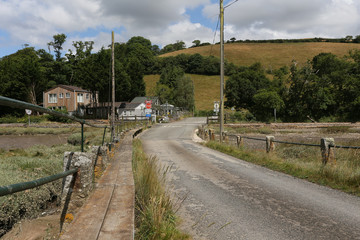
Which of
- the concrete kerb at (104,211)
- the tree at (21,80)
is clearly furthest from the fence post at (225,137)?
the tree at (21,80)

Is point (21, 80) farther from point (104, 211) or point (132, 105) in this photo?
point (104, 211)

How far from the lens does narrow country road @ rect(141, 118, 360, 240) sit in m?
4.61

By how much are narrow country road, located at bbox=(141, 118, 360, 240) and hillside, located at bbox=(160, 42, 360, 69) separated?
98.7m

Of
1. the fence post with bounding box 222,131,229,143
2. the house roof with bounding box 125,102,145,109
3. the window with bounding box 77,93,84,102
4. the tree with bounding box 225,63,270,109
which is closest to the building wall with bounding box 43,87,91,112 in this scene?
the window with bounding box 77,93,84,102

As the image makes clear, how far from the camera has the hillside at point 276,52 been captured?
10494cm

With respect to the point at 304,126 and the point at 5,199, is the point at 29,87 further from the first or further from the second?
the point at 5,199

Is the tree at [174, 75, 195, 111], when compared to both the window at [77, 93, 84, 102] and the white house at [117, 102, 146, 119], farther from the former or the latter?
the window at [77, 93, 84, 102]

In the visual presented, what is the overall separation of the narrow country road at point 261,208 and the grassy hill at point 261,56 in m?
84.1

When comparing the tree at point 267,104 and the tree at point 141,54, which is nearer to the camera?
the tree at point 267,104

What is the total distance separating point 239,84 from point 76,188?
69172 mm

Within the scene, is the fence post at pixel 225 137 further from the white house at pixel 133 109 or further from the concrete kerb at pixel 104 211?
the white house at pixel 133 109

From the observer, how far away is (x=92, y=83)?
58094 millimetres

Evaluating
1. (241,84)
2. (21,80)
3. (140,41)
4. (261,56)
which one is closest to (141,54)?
(140,41)

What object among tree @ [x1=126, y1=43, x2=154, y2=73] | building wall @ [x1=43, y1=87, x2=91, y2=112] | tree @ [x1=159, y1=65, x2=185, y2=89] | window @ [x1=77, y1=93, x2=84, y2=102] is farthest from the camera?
tree @ [x1=126, y1=43, x2=154, y2=73]
